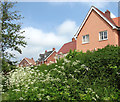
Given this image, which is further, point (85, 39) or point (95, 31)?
point (85, 39)

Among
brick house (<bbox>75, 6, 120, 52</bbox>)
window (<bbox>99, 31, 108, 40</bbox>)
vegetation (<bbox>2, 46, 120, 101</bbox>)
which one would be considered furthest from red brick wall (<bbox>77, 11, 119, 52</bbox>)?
vegetation (<bbox>2, 46, 120, 101</bbox>)

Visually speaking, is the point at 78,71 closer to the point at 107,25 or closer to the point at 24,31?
the point at 24,31

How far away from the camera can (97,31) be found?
1608 centimetres

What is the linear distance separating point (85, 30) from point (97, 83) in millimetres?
12718

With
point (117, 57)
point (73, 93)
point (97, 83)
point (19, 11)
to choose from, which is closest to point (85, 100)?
point (73, 93)

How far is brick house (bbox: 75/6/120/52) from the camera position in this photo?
49.3 ft

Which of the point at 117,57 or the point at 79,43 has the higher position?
the point at 79,43

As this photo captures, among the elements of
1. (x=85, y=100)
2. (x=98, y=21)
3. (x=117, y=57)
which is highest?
(x=98, y=21)

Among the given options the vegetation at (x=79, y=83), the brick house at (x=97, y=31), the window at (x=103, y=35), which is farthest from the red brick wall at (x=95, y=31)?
the vegetation at (x=79, y=83)

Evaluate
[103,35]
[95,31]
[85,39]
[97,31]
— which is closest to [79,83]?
[103,35]

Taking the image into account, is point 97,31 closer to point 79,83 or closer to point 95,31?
point 95,31

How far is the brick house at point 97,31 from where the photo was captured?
49.3 ft

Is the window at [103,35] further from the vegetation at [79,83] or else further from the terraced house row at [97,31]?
the vegetation at [79,83]

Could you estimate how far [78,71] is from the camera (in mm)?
5324
